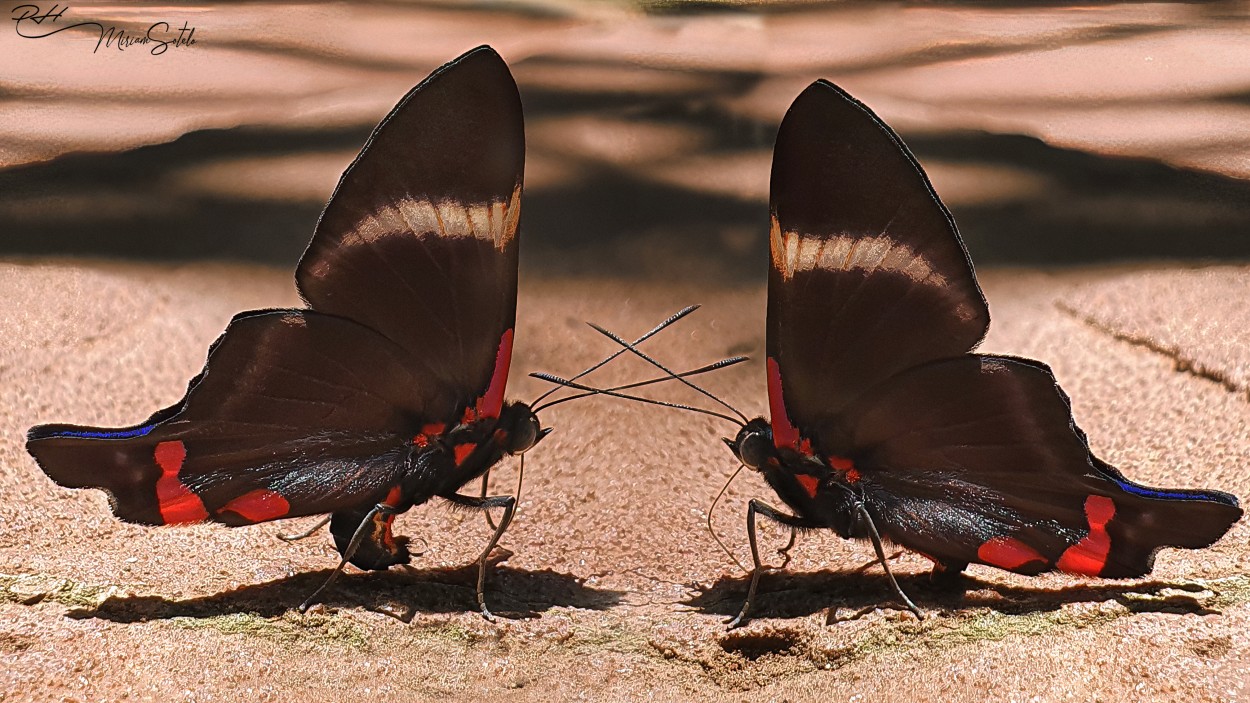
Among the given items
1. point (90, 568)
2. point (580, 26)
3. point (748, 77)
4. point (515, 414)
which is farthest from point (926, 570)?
point (580, 26)

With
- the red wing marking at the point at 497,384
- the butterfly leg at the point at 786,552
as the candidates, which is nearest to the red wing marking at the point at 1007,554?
the butterfly leg at the point at 786,552

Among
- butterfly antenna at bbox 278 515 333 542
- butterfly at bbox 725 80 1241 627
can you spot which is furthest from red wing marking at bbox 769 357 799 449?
butterfly antenna at bbox 278 515 333 542

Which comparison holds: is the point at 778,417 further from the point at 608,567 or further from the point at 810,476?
the point at 608,567

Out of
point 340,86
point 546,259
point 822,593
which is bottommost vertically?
point 822,593

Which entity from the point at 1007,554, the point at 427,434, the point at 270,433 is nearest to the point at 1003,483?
the point at 1007,554

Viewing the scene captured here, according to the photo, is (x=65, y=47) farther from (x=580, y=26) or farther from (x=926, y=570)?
(x=926, y=570)
